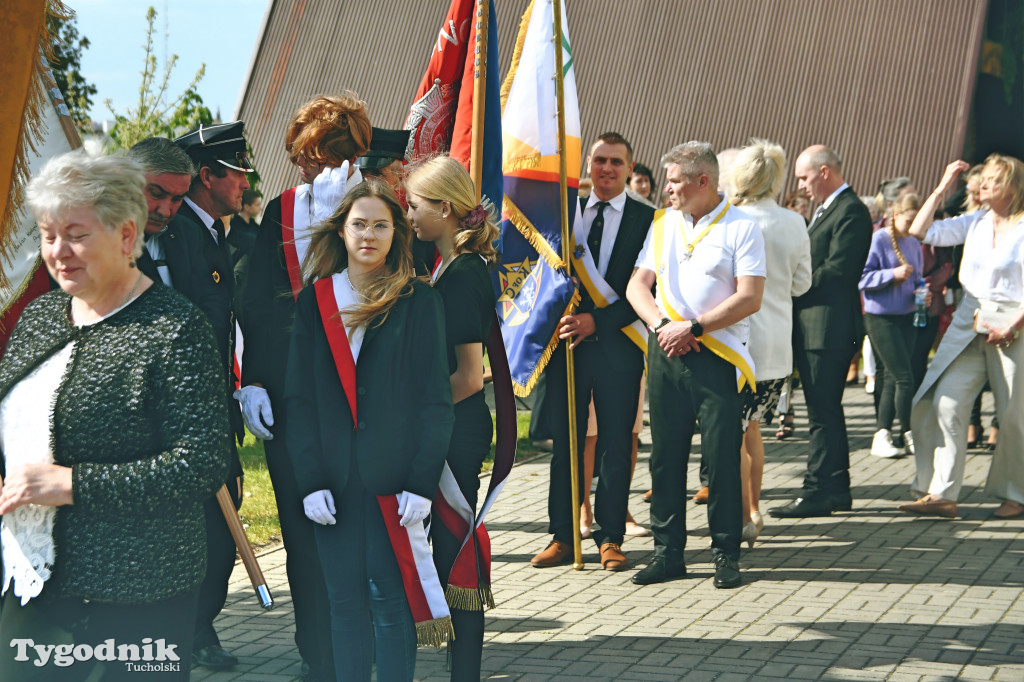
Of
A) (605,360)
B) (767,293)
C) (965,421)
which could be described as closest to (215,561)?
(605,360)

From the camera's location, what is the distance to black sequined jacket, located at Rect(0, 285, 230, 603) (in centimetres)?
274

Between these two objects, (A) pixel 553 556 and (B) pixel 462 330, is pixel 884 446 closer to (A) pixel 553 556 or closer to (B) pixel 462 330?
(A) pixel 553 556

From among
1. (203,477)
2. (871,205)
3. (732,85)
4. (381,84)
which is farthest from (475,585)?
(381,84)

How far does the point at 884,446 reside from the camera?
962 cm

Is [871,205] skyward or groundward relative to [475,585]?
skyward

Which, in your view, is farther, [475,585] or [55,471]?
[475,585]

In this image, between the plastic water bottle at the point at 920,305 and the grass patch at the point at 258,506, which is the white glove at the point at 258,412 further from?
the plastic water bottle at the point at 920,305

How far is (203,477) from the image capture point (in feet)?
9.17

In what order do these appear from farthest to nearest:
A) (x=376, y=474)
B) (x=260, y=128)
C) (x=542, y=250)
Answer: (x=260, y=128) → (x=542, y=250) → (x=376, y=474)

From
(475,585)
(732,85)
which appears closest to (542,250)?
(475,585)

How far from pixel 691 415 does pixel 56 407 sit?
3.91m

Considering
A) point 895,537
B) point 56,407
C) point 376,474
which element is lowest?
point 895,537

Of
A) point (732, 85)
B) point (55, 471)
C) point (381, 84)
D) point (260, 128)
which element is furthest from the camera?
point (260, 128)

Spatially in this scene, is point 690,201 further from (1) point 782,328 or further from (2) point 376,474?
(2) point 376,474
